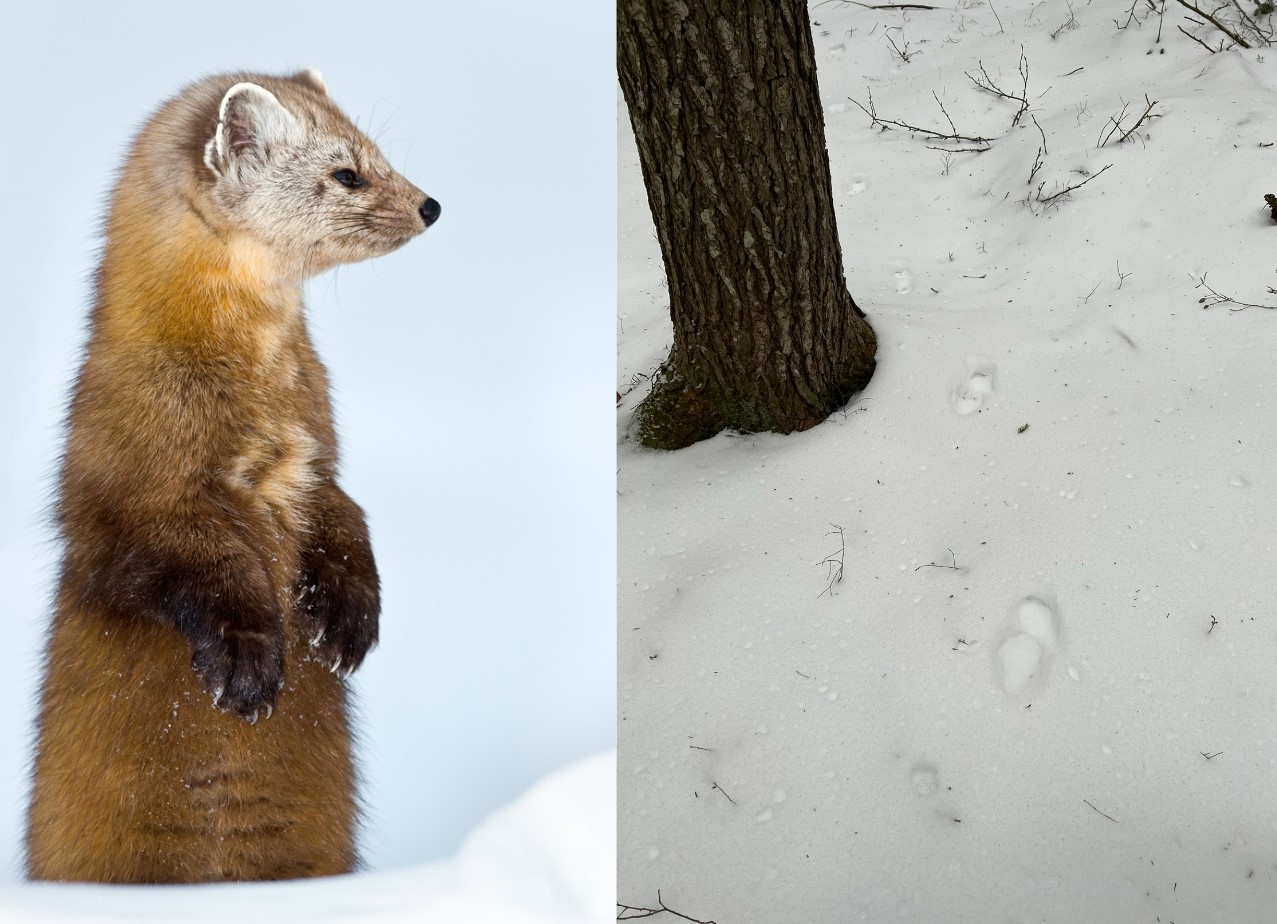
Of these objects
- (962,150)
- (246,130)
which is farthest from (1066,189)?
(246,130)

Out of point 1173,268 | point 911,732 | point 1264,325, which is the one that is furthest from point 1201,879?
point 1173,268

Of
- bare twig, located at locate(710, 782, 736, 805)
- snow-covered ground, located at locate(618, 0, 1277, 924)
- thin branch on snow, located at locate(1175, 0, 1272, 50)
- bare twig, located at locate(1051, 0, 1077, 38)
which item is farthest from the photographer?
bare twig, located at locate(1051, 0, 1077, 38)

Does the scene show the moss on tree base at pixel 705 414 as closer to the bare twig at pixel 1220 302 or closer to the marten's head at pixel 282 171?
the bare twig at pixel 1220 302

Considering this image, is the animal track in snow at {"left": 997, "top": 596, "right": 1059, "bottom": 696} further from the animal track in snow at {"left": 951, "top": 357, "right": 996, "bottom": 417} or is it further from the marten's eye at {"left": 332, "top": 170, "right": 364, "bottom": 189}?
the marten's eye at {"left": 332, "top": 170, "right": 364, "bottom": 189}

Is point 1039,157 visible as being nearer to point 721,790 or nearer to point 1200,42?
point 1200,42

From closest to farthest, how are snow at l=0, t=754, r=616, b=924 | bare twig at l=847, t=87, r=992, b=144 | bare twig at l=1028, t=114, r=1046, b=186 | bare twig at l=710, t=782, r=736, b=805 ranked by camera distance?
1. snow at l=0, t=754, r=616, b=924
2. bare twig at l=710, t=782, r=736, b=805
3. bare twig at l=1028, t=114, r=1046, b=186
4. bare twig at l=847, t=87, r=992, b=144

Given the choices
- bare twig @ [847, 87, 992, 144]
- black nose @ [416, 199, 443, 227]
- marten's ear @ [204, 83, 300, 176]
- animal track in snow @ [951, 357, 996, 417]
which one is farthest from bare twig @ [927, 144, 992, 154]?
marten's ear @ [204, 83, 300, 176]

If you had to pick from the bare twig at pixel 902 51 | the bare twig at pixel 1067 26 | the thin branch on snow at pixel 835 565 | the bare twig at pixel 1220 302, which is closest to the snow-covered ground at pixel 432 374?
the thin branch on snow at pixel 835 565

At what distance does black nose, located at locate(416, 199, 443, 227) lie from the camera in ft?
3.79

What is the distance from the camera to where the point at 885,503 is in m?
1.71

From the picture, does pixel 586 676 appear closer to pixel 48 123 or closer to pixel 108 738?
pixel 108 738

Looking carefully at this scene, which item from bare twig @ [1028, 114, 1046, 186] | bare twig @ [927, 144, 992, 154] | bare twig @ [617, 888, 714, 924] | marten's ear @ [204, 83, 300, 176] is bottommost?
bare twig @ [617, 888, 714, 924]

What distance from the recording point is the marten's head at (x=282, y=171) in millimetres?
1008

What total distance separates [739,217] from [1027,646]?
899 mm
